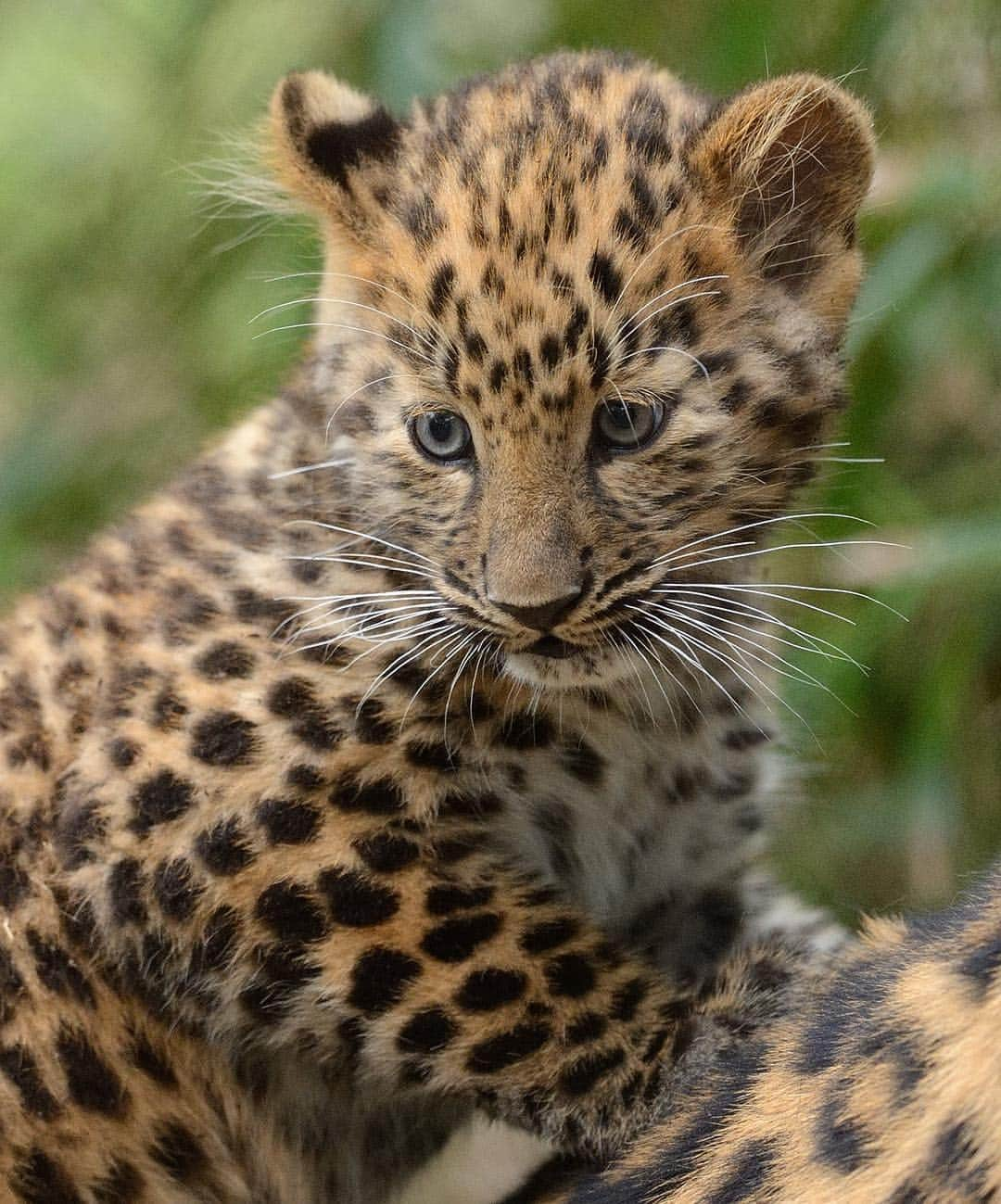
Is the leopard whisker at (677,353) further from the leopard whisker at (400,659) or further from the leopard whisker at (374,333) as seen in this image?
the leopard whisker at (400,659)

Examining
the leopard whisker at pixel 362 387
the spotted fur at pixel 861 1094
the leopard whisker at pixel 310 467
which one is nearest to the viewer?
the spotted fur at pixel 861 1094

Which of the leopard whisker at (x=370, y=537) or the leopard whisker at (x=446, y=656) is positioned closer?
the leopard whisker at (x=446, y=656)

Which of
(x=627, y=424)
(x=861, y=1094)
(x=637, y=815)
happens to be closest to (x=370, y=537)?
(x=627, y=424)

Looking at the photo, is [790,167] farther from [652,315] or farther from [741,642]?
[741,642]

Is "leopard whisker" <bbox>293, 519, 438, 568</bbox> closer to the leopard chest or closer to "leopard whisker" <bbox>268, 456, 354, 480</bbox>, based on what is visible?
"leopard whisker" <bbox>268, 456, 354, 480</bbox>

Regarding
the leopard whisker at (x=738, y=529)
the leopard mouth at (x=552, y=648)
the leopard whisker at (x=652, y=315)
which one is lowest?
the leopard mouth at (x=552, y=648)

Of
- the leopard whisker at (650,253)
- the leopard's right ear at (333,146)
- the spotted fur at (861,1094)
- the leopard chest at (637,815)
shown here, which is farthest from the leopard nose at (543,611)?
the leopard's right ear at (333,146)

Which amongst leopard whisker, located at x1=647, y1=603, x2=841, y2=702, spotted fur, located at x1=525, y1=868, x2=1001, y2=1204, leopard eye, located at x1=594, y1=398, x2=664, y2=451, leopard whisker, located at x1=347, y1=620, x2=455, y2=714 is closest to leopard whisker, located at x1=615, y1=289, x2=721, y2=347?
leopard eye, located at x1=594, y1=398, x2=664, y2=451
